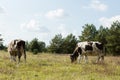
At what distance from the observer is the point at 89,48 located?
31.3m

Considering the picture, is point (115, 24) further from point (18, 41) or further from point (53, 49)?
point (18, 41)

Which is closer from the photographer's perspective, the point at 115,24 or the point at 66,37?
the point at 115,24

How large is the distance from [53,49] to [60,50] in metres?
2.43

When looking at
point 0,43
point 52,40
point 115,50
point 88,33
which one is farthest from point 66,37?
point 115,50

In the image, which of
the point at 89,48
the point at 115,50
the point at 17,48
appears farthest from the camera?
the point at 115,50

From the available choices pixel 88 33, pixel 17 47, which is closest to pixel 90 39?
pixel 88 33

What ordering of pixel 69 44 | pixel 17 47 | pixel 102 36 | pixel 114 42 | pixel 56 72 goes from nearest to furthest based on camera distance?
pixel 56 72 → pixel 17 47 → pixel 114 42 → pixel 102 36 → pixel 69 44

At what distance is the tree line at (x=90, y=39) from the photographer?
75312 mm

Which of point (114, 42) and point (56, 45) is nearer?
point (114, 42)

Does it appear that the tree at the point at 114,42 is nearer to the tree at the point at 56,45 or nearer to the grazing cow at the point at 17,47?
the tree at the point at 56,45

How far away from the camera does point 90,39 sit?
3553 inches

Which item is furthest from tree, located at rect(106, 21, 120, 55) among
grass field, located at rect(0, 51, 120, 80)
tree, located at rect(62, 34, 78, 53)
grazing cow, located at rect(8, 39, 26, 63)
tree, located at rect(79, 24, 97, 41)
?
grass field, located at rect(0, 51, 120, 80)

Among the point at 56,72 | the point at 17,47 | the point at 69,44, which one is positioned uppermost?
the point at 69,44

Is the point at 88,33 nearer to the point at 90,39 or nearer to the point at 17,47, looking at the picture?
the point at 90,39
